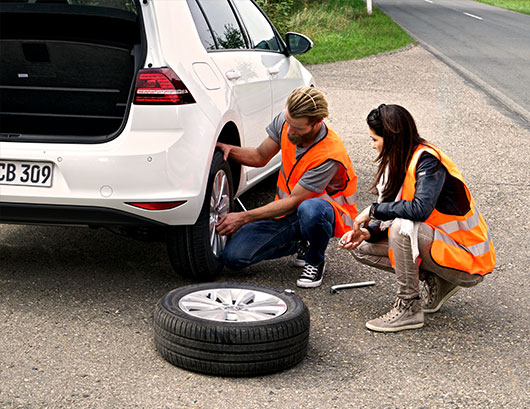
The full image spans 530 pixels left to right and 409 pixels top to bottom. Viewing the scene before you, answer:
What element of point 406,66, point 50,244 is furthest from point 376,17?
point 50,244

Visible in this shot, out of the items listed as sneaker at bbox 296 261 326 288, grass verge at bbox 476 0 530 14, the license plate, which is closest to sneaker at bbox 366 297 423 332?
sneaker at bbox 296 261 326 288

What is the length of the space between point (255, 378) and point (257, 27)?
10.7ft

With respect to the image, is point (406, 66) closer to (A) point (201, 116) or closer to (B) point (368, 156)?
(B) point (368, 156)

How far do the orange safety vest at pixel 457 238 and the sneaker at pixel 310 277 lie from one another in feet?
3.15

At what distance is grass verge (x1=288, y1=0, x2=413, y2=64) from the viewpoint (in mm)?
19095

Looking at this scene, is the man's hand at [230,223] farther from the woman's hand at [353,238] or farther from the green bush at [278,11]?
the green bush at [278,11]

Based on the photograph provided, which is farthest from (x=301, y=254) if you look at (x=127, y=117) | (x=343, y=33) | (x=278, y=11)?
(x=343, y=33)

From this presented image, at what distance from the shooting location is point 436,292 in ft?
15.2

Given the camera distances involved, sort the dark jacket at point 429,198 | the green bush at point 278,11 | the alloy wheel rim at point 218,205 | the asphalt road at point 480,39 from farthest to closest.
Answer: the green bush at point 278,11 < the asphalt road at point 480,39 < the alloy wheel rim at point 218,205 < the dark jacket at point 429,198

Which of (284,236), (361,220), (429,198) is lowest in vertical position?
(284,236)

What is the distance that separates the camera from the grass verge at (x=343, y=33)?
19.1 m

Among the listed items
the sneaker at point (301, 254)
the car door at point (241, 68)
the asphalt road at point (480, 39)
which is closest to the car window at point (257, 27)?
the car door at point (241, 68)

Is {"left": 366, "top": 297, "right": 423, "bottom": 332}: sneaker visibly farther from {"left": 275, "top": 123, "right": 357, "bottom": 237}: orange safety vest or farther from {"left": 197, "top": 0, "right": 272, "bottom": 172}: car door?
{"left": 197, "top": 0, "right": 272, "bottom": 172}: car door

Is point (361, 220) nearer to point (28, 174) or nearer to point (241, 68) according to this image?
point (241, 68)
